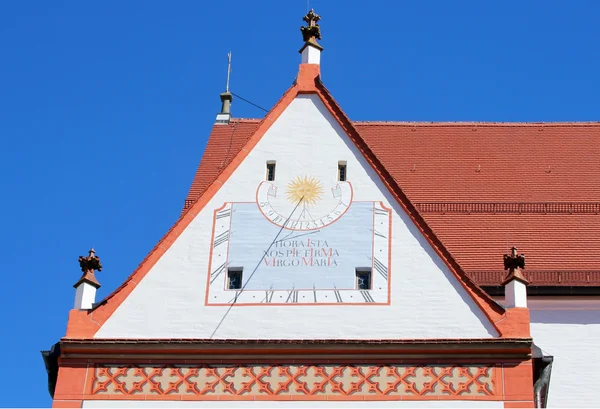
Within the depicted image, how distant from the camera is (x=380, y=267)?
2006 centimetres

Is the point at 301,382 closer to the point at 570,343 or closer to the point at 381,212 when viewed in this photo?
the point at 381,212

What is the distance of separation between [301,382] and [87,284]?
297 cm

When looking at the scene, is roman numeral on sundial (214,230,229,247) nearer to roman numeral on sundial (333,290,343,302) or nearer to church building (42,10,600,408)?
church building (42,10,600,408)

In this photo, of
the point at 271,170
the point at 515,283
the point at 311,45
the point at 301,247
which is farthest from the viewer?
the point at 311,45

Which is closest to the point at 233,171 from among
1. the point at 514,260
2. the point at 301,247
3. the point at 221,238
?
the point at 221,238

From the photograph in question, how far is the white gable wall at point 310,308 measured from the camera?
19.6 metres

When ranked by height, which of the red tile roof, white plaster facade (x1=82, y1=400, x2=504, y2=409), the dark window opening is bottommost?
white plaster facade (x1=82, y1=400, x2=504, y2=409)

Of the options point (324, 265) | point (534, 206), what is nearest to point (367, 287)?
point (324, 265)

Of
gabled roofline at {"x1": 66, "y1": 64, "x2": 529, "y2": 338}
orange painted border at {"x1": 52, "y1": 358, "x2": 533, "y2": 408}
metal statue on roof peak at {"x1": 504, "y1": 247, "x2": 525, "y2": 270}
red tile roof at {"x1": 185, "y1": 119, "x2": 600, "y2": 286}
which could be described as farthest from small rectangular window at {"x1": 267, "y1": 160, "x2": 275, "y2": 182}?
metal statue on roof peak at {"x1": 504, "y1": 247, "x2": 525, "y2": 270}

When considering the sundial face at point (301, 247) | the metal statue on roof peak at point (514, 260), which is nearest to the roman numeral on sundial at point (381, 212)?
the sundial face at point (301, 247)

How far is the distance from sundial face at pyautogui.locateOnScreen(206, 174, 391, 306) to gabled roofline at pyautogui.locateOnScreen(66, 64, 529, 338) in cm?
32

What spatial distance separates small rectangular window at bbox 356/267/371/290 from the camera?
20.0 meters

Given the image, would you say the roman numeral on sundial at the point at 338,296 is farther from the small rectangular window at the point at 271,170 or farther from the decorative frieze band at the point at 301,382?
the small rectangular window at the point at 271,170

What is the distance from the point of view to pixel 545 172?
25.7 metres
